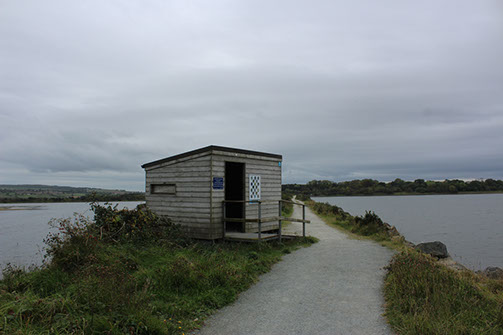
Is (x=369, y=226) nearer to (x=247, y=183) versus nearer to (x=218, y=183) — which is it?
(x=247, y=183)

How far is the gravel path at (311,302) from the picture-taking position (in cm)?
496

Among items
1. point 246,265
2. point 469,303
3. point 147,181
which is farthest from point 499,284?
point 147,181

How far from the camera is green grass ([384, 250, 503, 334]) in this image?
4.59m

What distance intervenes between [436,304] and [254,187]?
838 cm

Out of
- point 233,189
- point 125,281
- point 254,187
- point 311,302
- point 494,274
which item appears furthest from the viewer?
point 233,189

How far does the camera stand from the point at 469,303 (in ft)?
18.1

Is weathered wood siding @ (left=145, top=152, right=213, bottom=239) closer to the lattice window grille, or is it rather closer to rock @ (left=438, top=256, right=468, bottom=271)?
the lattice window grille

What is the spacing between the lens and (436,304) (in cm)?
528

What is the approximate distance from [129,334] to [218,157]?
7804 millimetres

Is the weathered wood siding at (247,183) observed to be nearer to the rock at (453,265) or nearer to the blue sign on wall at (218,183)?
the blue sign on wall at (218,183)

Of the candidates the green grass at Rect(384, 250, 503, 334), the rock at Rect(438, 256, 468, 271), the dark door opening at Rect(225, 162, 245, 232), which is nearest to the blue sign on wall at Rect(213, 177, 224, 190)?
the dark door opening at Rect(225, 162, 245, 232)

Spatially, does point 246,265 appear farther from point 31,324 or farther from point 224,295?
point 31,324

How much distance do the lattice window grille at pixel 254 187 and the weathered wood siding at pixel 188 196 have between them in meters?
2.12

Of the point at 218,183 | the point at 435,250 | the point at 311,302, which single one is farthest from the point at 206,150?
the point at 435,250
